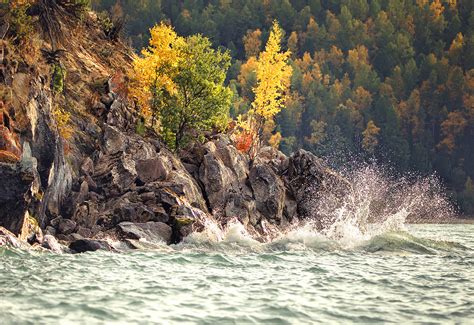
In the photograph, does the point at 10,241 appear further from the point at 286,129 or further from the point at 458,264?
the point at 286,129

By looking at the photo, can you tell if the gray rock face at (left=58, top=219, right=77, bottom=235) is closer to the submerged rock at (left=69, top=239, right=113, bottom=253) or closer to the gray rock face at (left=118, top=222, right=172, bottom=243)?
the gray rock face at (left=118, top=222, right=172, bottom=243)

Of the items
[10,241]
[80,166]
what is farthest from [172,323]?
[80,166]

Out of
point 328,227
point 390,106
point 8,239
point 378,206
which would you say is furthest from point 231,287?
point 390,106

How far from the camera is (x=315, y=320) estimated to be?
16.4 metres

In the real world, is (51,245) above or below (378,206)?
below

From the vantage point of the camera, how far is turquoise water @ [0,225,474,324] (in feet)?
A: 53.8

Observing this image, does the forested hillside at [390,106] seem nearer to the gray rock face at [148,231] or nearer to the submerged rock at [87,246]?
the gray rock face at [148,231]

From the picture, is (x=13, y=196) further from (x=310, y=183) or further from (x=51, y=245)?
(x=310, y=183)

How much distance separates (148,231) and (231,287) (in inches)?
550

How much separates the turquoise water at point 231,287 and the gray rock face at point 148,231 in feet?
5.88

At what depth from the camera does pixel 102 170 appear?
3859cm

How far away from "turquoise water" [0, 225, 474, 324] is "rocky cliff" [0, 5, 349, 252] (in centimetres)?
366

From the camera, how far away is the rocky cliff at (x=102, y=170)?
104 ft

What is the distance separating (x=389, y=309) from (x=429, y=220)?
4094 inches
